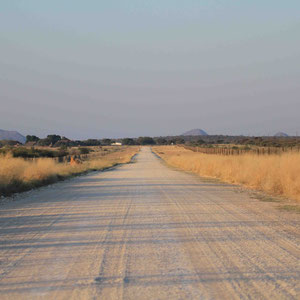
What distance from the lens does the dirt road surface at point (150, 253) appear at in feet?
15.4

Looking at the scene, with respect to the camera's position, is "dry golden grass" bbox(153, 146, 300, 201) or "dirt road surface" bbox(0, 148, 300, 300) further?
"dry golden grass" bbox(153, 146, 300, 201)

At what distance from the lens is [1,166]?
60.2 feet

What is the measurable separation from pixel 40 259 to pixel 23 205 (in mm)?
7122

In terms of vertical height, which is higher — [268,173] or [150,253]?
[268,173]

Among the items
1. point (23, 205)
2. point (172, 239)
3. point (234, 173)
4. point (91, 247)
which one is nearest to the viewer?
point (91, 247)

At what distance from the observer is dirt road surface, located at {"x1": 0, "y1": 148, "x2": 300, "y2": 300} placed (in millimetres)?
4688

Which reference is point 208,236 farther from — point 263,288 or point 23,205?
point 23,205

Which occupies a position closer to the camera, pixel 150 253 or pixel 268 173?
pixel 150 253

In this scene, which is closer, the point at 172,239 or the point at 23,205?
the point at 172,239

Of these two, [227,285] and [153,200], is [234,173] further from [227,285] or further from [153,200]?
[227,285]

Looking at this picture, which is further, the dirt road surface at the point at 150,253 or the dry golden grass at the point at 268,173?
the dry golden grass at the point at 268,173

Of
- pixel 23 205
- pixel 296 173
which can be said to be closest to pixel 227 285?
pixel 23 205

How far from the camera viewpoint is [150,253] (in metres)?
6.29

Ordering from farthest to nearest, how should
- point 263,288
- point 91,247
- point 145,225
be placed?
point 145,225 < point 91,247 < point 263,288
